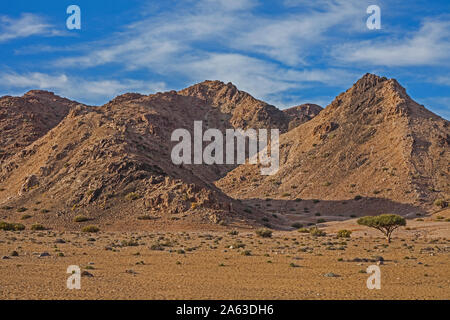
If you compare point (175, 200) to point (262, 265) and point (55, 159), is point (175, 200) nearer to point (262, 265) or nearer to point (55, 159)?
point (55, 159)

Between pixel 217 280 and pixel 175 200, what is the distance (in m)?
32.5

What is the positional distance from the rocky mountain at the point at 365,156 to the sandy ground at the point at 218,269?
2989cm

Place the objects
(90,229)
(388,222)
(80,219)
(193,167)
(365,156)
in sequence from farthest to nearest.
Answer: (193,167)
(365,156)
(80,219)
(90,229)
(388,222)

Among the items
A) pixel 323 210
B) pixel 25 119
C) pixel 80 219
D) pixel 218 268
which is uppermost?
pixel 25 119

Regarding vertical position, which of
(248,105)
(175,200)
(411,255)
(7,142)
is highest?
(248,105)

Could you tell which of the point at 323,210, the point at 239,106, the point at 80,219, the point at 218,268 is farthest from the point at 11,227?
the point at 239,106

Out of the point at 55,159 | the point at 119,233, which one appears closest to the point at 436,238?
the point at 119,233

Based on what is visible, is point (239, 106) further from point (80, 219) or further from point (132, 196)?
point (80, 219)

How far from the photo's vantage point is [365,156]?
3017 inches

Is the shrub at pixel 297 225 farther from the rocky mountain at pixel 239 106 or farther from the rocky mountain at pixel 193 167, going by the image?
the rocky mountain at pixel 239 106

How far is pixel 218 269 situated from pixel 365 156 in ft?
191

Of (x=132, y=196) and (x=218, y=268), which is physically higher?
(x=132, y=196)

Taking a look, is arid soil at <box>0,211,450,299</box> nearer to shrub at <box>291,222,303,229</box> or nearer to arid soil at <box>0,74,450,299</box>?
arid soil at <box>0,74,450,299</box>
